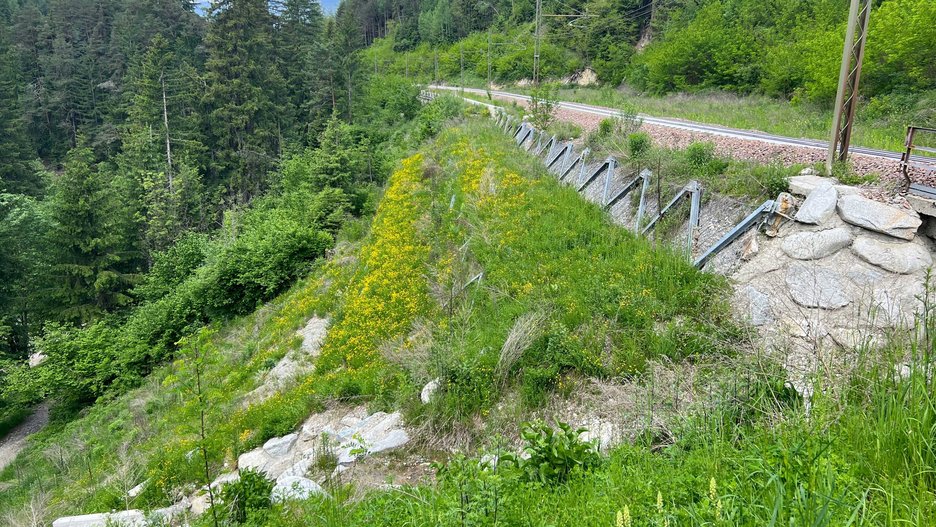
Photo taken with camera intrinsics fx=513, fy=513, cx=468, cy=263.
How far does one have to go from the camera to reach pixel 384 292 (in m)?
10.9

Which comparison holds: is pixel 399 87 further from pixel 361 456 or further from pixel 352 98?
pixel 361 456

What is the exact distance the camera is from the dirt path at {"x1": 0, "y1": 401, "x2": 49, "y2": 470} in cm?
1984

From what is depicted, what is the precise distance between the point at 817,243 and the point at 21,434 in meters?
29.4

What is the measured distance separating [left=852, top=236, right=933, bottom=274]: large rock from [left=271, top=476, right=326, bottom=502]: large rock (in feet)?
20.8

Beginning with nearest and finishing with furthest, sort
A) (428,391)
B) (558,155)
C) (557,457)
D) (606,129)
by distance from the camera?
(557,457)
(428,391)
(606,129)
(558,155)

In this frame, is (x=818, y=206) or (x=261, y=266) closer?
(x=818, y=206)

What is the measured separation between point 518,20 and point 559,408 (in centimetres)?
7861

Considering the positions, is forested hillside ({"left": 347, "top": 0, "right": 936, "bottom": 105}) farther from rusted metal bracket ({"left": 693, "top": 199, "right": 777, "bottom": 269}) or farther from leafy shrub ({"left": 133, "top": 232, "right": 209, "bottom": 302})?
leafy shrub ({"left": 133, "top": 232, "right": 209, "bottom": 302})

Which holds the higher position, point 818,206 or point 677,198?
point 818,206

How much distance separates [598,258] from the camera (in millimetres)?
8094

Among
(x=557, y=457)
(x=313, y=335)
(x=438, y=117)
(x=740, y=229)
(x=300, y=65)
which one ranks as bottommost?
(x=313, y=335)

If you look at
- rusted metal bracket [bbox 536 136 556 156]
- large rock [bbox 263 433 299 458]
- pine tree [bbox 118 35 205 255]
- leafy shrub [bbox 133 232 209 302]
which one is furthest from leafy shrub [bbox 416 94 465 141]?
large rock [bbox 263 433 299 458]

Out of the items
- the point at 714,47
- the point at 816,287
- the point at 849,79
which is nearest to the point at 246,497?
the point at 816,287

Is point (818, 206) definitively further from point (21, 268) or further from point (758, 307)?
point (21, 268)
